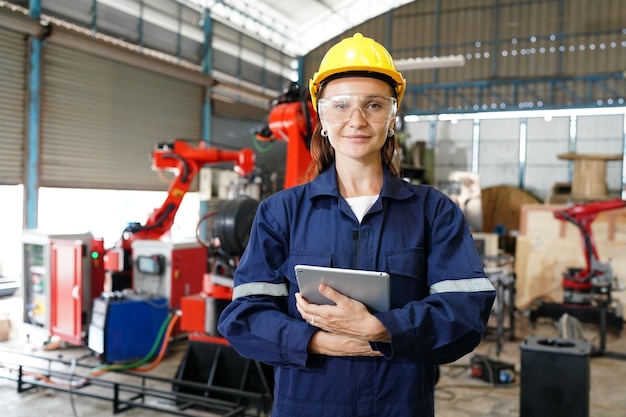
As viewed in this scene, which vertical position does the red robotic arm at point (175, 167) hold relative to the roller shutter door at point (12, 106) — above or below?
below

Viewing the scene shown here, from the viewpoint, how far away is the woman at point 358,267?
155 centimetres

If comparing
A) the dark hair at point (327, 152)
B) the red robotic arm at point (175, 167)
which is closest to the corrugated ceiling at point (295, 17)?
the red robotic arm at point (175, 167)

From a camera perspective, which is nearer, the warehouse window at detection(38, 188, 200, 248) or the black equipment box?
the black equipment box

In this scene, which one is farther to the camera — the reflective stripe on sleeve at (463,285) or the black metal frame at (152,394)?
the black metal frame at (152,394)

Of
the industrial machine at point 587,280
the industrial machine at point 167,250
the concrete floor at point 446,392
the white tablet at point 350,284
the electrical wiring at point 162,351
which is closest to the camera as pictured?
the white tablet at point 350,284

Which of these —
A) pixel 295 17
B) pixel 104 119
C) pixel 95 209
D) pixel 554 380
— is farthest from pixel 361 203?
pixel 295 17

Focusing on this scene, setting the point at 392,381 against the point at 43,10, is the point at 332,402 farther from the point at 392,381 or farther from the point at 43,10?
the point at 43,10

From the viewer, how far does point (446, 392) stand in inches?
206

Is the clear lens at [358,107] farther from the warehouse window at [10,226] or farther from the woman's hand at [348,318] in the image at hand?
the warehouse window at [10,226]

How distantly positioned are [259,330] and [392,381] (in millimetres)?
432

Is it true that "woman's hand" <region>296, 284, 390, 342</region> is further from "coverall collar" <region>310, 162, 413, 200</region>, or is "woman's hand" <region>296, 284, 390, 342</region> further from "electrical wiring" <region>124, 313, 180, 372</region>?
"electrical wiring" <region>124, 313, 180, 372</region>

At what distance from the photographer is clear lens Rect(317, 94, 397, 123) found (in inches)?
67.7

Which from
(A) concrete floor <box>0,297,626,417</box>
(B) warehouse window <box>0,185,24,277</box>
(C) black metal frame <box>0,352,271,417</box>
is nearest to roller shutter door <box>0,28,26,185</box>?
(B) warehouse window <box>0,185,24,277</box>

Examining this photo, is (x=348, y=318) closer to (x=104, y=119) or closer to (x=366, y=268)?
(x=366, y=268)
